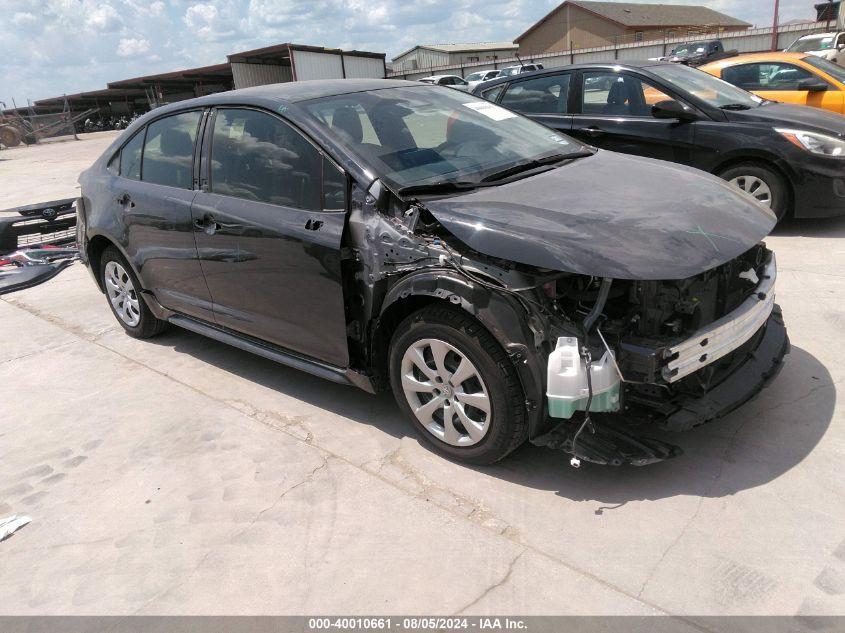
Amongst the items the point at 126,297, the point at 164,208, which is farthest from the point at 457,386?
the point at 126,297

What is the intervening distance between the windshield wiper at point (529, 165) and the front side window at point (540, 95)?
335cm

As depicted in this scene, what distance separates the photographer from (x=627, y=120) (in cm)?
644

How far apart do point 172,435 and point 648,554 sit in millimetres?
2604

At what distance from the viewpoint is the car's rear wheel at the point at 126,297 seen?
4926 mm

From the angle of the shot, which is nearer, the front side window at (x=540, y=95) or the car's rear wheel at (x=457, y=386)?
the car's rear wheel at (x=457, y=386)

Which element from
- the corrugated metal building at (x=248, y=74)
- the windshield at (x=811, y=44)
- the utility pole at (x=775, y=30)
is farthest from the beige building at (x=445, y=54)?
the windshield at (x=811, y=44)

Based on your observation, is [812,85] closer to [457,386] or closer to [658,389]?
[658,389]

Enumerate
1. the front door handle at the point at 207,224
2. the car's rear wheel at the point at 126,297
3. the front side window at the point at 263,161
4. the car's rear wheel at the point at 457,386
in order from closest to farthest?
1. the car's rear wheel at the point at 457,386
2. the front side window at the point at 263,161
3. the front door handle at the point at 207,224
4. the car's rear wheel at the point at 126,297

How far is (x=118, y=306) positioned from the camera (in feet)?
17.2

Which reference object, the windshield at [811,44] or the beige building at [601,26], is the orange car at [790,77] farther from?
the beige building at [601,26]

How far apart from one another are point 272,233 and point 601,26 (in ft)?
209

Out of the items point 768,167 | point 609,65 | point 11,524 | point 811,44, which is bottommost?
point 11,524
